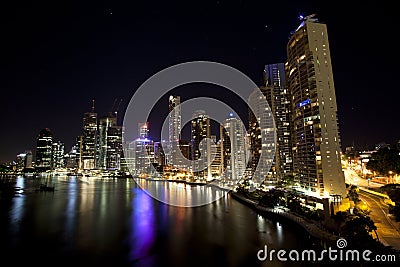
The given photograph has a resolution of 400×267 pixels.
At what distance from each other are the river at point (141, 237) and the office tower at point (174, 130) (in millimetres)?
49990

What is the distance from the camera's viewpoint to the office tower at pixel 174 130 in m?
68.7

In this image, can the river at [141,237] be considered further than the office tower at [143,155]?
No

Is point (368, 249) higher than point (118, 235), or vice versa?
point (368, 249)

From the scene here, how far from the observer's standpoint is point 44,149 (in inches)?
2891

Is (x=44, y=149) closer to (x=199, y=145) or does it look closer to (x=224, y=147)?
(x=199, y=145)

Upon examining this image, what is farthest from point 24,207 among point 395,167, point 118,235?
point 395,167

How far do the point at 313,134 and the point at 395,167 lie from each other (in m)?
6.38

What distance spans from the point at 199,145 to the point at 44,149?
166 feet

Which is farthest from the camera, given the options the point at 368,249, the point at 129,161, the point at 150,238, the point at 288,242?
the point at 129,161

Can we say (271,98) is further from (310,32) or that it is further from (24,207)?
(24,207)

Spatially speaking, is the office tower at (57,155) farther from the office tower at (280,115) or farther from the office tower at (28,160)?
the office tower at (280,115)

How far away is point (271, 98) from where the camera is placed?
3177cm

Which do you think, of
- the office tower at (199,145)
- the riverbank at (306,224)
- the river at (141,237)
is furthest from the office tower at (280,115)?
the office tower at (199,145)

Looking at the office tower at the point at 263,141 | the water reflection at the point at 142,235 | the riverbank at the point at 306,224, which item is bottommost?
the water reflection at the point at 142,235
